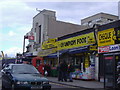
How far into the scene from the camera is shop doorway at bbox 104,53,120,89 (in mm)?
11375

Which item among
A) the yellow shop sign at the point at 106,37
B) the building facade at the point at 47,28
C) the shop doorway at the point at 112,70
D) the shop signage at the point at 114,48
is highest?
the building facade at the point at 47,28

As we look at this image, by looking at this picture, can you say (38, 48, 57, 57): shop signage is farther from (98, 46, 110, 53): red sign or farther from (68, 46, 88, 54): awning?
(98, 46, 110, 53): red sign

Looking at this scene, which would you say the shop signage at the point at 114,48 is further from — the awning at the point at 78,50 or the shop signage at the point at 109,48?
the awning at the point at 78,50

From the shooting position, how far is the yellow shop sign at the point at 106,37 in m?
16.0

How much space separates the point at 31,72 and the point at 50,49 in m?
16.1

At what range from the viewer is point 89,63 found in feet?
63.2

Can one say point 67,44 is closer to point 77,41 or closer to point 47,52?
point 77,41

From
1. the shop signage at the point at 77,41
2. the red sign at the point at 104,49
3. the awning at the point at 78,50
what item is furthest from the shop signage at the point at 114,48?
the awning at the point at 78,50

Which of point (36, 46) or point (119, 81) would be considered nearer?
point (119, 81)

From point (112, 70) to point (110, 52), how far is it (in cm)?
355

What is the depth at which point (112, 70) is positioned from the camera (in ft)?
38.3

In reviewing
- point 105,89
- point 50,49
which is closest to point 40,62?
point 50,49

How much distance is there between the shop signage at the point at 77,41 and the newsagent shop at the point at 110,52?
1.26m

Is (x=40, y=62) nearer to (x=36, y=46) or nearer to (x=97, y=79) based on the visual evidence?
(x=36, y=46)
